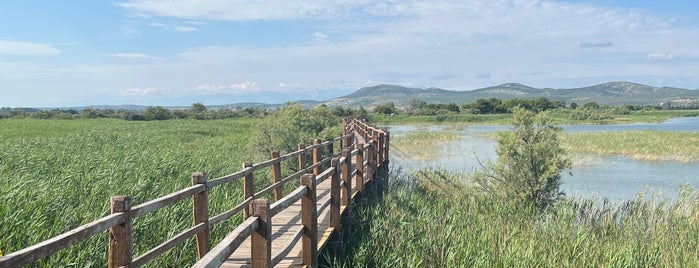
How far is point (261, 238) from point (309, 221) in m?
1.57

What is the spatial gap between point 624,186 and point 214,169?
47.3 ft

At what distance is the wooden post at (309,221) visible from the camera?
581 centimetres

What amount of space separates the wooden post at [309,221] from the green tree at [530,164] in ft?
35.5

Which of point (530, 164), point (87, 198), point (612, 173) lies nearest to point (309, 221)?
point (87, 198)

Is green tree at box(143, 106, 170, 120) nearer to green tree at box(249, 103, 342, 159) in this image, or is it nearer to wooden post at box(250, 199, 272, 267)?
green tree at box(249, 103, 342, 159)

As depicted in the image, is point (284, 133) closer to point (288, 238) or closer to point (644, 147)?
point (288, 238)

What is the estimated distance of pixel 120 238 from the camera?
4160 mm

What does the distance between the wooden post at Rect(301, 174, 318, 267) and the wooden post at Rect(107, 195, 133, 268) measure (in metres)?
1.95

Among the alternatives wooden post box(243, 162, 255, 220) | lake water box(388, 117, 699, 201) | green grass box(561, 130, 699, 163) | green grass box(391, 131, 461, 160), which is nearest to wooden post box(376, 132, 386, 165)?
lake water box(388, 117, 699, 201)

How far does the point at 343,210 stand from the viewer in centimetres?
880

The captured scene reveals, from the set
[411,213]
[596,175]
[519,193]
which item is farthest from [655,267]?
[596,175]

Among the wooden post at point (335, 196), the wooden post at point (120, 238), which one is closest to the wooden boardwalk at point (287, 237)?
the wooden post at point (335, 196)

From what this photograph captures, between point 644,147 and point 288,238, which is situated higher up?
point 288,238

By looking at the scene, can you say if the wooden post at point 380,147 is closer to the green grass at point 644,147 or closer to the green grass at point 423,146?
the green grass at point 423,146
